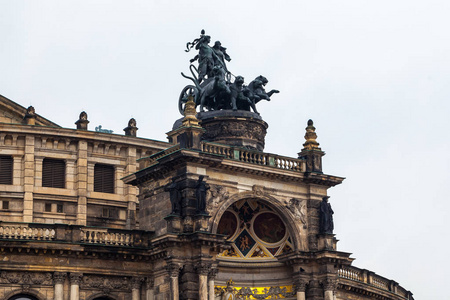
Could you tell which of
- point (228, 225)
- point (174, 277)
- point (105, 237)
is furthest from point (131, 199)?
point (174, 277)

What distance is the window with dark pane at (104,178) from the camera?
68.9 m

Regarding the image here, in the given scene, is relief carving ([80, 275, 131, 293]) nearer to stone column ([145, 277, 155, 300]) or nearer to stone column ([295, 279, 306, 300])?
stone column ([145, 277, 155, 300])

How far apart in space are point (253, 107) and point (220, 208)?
30.8ft

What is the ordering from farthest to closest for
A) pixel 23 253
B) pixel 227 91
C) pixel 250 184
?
pixel 227 91, pixel 250 184, pixel 23 253

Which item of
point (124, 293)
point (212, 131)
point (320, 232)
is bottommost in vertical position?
point (124, 293)

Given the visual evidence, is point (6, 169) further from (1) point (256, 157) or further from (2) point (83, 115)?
(1) point (256, 157)

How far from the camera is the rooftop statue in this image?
61.2 meters

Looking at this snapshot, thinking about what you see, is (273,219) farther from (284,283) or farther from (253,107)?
(253,107)

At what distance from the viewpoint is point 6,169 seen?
67.2 metres

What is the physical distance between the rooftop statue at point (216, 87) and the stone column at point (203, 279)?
11.9 meters

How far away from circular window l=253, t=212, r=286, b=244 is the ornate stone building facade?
6 cm

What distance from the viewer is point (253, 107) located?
205 feet

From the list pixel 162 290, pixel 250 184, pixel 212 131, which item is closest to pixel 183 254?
pixel 162 290

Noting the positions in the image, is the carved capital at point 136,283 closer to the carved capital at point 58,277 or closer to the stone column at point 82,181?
the carved capital at point 58,277
